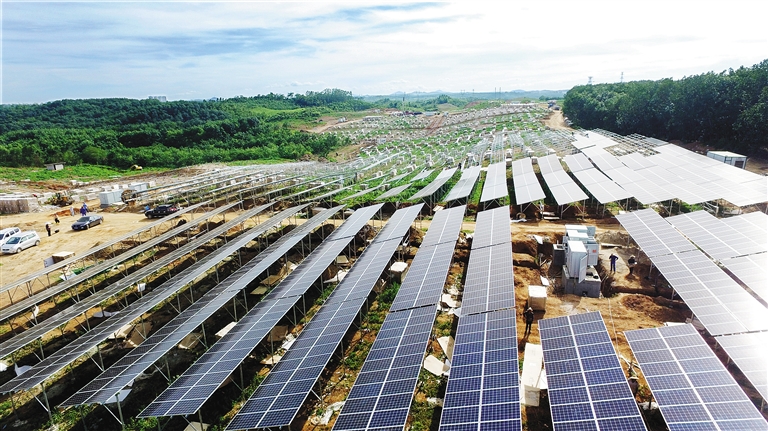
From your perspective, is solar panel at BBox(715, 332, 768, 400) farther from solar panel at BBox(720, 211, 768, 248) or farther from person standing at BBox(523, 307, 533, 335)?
solar panel at BBox(720, 211, 768, 248)

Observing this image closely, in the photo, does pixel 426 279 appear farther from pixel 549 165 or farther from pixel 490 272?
pixel 549 165

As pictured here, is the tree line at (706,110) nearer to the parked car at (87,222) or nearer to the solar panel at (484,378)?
the solar panel at (484,378)

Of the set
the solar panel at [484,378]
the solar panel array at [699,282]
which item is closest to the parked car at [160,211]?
the solar panel at [484,378]

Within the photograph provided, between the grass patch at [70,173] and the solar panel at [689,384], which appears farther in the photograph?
the grass patch at [70,173]

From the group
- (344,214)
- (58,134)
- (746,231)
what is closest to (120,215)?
(344,214)

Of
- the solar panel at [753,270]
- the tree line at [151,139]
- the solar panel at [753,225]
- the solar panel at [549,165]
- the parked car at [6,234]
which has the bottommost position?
the parked car at [6,234]

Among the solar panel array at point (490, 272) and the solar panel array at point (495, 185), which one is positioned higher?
the solar panel array at point (495, 185)
